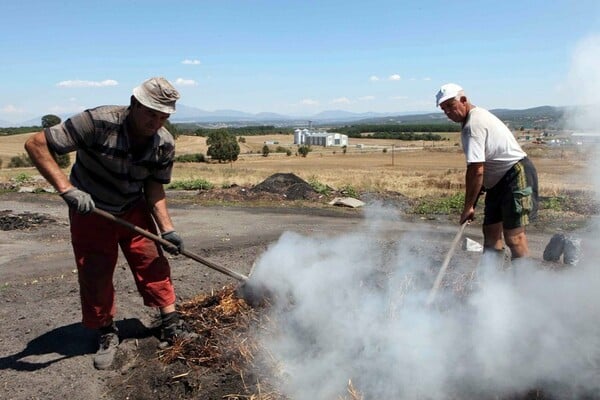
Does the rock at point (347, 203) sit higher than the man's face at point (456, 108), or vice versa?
the man's face at point (456, 108)

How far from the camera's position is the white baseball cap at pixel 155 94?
9.25ft

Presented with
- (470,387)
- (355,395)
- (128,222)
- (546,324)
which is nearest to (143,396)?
(128,222)

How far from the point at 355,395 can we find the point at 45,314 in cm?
276

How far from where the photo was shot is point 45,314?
4.00 m

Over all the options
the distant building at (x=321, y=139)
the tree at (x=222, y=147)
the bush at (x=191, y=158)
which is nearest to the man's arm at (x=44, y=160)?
the tree at (x=222, y=147)

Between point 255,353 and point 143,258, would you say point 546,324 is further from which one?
point 143,258

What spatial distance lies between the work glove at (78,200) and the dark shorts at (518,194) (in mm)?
3007

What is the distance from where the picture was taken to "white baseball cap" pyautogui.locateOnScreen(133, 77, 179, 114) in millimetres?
2818

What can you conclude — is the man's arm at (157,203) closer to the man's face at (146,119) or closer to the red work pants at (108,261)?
the red work pants at (108,261)

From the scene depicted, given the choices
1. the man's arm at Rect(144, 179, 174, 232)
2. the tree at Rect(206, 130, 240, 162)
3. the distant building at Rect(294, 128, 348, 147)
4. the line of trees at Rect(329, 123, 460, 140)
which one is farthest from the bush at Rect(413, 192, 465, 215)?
the line of trees at Rect(329, 123, 460, 140)

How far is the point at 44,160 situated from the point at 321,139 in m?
90.4

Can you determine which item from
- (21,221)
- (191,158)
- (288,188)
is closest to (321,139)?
(191,158)

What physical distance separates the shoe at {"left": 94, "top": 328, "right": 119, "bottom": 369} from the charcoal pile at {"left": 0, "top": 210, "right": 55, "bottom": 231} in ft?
20.9

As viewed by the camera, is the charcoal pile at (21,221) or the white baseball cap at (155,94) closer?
the white baseball cap at (155,94)
